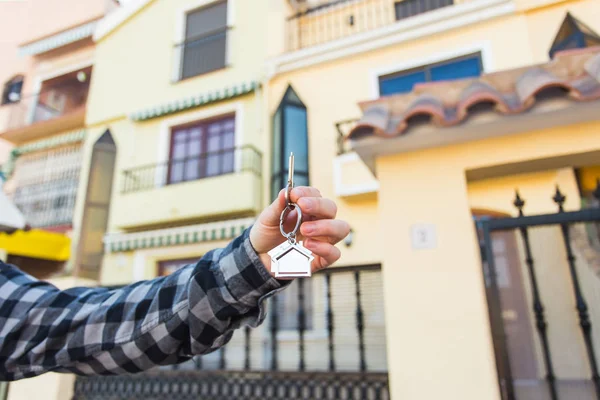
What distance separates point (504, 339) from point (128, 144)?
1059 cm

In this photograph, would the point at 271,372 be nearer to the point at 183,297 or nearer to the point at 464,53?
the point at 183,297

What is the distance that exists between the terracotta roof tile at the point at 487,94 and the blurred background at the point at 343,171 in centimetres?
2

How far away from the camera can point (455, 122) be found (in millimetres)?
2572

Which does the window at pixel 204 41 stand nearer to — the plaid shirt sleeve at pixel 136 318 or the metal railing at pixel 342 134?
the metal railing at pixel 342 134

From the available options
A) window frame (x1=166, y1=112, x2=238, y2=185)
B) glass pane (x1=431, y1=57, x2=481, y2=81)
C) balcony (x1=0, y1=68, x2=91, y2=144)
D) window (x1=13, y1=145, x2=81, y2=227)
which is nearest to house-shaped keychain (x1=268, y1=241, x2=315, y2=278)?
glass pane (x1=431, y1=57, x2=481, y2=81)

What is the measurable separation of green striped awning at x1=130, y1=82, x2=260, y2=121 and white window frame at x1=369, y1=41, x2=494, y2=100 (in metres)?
2.85

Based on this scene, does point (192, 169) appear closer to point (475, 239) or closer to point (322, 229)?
point (475, 239)

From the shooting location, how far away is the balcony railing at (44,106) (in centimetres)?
1248

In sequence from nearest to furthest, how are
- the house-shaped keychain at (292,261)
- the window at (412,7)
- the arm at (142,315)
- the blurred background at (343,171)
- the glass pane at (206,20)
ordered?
the house-shaped keychain at (292,261) < the arm at (142,315) < the blurred background at (343,171) < the window at (412,7) < the glass pane at (206,20)

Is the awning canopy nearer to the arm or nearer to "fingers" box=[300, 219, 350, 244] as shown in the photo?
→ the arm

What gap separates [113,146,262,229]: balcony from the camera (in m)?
8.77

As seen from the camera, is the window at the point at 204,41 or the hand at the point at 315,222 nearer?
the hand at the point at 315,222

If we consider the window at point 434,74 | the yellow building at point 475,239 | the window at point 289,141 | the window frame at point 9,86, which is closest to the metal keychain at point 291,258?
the yellow building at point 475,239

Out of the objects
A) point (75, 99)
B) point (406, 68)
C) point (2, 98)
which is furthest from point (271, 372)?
point (2, 98)
